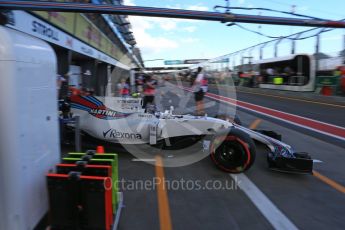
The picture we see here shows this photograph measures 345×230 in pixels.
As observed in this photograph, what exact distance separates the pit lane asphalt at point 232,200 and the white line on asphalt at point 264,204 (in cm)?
6

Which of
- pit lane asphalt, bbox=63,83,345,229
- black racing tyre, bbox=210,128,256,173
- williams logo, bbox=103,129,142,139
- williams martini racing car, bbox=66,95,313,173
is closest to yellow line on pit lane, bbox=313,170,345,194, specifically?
pit lane asphalt, bbox=63,83,345,229

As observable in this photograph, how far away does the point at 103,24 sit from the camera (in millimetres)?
20859

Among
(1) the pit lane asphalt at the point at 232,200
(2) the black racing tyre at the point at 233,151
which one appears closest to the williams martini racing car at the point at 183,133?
(2) the black racing tyre at the point at 233,151

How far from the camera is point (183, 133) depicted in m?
5.95

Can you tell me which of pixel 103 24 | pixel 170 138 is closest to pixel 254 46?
pixel 103 24

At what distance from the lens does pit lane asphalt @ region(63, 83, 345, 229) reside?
3.68m

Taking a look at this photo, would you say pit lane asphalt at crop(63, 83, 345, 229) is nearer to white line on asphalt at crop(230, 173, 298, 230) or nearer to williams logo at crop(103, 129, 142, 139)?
white line on asphalt at crop(230, 173, 298, 230)

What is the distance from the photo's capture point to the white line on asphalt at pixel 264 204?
3.65 meters

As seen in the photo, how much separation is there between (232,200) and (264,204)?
0.41 meters

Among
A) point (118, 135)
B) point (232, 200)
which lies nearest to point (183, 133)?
point (118, 135)

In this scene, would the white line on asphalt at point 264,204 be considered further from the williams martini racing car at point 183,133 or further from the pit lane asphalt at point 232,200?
the williams martini racing car at point 183,133

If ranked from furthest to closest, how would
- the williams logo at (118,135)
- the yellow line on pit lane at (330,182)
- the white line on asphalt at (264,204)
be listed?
the williams logo at (118,135)
the yellow line on pit lane at (330,182)
the white line on asphalt at (264,204)

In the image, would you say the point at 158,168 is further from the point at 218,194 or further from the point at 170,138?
the point at 218,194

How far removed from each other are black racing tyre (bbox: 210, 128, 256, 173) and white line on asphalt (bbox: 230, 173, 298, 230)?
183mm
